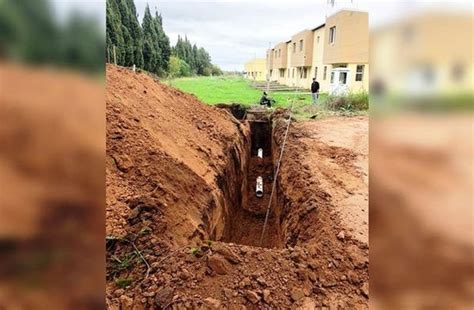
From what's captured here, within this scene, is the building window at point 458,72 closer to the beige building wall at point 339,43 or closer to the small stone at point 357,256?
the small stone at point 357,256

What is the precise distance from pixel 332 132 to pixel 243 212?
331 cm

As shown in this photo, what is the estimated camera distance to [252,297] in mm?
2611

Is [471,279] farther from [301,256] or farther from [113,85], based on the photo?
[113,85]

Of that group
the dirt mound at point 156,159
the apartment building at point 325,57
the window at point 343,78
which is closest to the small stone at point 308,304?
the dirt mound at point 156,159

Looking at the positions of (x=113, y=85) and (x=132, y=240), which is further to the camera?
(x=113, y=85)

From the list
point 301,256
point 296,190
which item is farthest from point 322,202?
point 301,256

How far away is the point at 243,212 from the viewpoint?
8641mm

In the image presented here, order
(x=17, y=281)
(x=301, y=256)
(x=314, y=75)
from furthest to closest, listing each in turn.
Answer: (x=314, y=75) < (x=301, y=256) < (x=17, y=281)

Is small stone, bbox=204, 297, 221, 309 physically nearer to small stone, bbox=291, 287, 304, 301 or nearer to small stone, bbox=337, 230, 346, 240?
small stone, bbox=291, 287, 304, 301

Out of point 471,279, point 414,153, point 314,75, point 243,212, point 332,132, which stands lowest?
point 243,212

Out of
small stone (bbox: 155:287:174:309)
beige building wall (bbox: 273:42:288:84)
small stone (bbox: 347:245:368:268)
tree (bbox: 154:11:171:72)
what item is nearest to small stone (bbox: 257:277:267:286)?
small stone (bbox: 155:287:174:309)

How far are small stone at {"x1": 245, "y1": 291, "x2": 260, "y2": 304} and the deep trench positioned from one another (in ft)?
7.16

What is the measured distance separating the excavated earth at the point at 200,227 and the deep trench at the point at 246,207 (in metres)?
0.05

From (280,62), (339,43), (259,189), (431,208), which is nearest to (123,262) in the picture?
(431,208)
